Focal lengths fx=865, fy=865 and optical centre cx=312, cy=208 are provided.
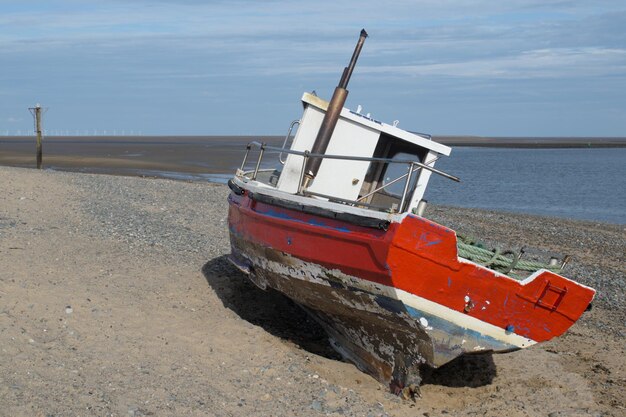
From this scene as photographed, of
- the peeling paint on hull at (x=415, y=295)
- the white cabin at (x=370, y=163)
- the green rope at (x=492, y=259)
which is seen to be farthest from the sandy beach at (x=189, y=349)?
the white cabin at (x=370, y=163)

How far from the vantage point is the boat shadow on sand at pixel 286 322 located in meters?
9.41

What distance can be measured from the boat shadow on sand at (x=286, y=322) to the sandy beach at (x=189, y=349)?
1.0 inches

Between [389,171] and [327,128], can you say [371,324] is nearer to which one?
[389,171]

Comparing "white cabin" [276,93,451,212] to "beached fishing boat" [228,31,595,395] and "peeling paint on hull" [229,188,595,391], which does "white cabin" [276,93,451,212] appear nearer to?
"beached fishing boat" [228,31,595,395]

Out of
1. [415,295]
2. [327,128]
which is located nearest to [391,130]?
[327,128]

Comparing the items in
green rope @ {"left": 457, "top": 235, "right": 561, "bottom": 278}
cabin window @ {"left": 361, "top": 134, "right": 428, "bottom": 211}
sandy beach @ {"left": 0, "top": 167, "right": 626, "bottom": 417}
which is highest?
cabin window @ {"left": 361, "top": 134, "right": 428, "bottom": 211}

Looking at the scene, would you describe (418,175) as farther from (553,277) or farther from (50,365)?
(50,365)

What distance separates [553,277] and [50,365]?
4.58m

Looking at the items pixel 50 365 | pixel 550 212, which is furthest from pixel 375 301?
pixel 550 212

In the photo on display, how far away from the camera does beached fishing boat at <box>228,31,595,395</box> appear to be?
793 centimetres

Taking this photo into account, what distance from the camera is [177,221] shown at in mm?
15797

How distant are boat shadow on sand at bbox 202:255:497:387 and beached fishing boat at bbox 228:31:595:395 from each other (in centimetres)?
51

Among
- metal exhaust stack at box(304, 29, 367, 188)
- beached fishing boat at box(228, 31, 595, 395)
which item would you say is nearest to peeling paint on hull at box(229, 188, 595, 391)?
beached fishing boat at box(228, 31, 595, 395)

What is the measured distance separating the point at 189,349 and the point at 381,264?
2091 millimetres
